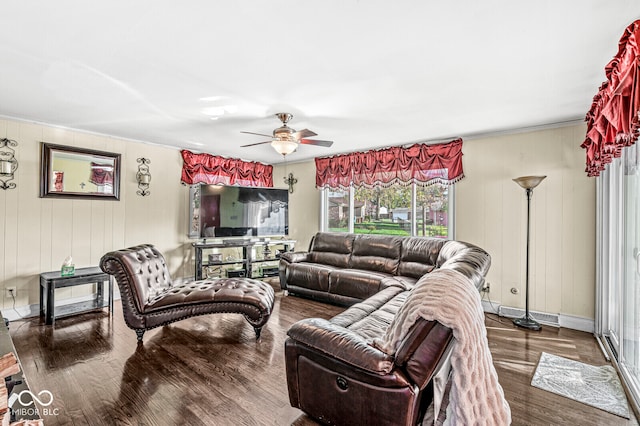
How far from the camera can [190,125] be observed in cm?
371

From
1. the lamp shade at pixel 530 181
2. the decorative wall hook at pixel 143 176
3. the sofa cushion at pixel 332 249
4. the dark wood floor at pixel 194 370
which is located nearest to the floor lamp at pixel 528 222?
the lamp shade at pixel 530 181

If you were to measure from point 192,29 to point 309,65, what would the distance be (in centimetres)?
80

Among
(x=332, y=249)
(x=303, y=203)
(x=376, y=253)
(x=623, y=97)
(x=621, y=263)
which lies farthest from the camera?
(x=303, y=203)

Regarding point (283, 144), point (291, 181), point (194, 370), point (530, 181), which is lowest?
point (194, 370)

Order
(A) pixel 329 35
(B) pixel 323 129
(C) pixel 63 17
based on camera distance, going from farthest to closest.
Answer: (B) pixel 323 129, (A) pixel 329 35, (C) pixel 63 17

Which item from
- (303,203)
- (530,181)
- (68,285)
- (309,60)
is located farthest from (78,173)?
(530,181)

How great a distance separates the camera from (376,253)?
4.45 metres

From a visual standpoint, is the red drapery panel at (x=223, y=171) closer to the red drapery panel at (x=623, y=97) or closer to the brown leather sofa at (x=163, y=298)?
the brown leather sofa at (x=163, y=298)

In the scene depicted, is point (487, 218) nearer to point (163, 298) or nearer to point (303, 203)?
point (303, 203)

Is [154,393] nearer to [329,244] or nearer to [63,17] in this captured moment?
[63,17]

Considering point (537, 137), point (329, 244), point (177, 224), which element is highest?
point (537, 137)

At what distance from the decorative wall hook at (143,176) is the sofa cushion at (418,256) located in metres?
3.96

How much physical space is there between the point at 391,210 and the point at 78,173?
14.8ft

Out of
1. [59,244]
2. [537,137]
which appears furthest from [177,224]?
[537,137]
